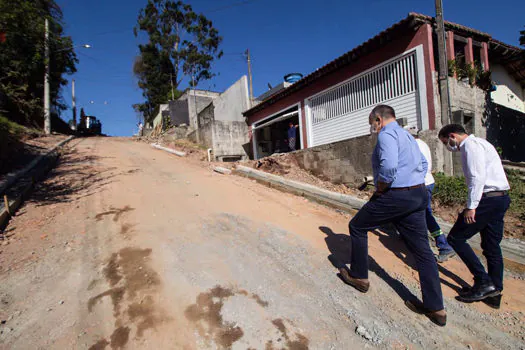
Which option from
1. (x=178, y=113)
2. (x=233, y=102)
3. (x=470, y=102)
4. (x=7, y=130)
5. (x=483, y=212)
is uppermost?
(x=178, y=113)

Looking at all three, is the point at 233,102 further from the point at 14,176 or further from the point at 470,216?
the point at 470,216

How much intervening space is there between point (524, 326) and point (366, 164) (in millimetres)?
4457

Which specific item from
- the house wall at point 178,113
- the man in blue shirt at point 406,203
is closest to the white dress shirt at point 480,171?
the man in blue shirt at point 406,203

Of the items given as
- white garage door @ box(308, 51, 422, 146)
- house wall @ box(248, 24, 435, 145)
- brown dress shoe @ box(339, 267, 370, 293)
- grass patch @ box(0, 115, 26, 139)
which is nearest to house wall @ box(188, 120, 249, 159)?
house wall @ box(248, 24, 435, 145)

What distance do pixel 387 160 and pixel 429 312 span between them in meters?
1.29

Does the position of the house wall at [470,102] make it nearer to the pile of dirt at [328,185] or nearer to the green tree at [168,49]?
the pile of dirt at [328,185]

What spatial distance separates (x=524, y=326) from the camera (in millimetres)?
2162

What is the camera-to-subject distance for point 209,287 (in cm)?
243

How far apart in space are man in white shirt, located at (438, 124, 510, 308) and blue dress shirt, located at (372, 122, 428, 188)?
504 millimetres

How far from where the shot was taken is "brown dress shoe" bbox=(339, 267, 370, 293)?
2.47 metres

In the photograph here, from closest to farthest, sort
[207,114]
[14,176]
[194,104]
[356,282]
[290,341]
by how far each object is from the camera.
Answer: [290,341] < [356,282] < [14,176] < [207,114] < [194,104]

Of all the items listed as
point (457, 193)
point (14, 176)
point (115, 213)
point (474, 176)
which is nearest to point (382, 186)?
point (474, 176)

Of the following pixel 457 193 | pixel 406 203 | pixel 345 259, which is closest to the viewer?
Answer: pixel 406 203

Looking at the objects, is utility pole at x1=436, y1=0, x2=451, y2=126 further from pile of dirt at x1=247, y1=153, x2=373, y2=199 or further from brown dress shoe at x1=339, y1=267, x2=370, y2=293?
brown dress shoe at x1=339, y1=267, x2=370, y2=293
